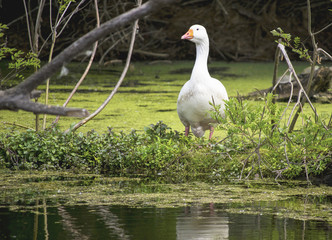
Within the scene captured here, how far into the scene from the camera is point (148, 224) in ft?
11.4

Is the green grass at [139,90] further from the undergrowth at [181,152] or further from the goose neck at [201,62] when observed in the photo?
the undergrowth at [181,152]

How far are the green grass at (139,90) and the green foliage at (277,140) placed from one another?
752 mm

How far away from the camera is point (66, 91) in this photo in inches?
341

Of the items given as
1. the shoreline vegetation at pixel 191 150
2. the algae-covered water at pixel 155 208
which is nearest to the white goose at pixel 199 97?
the shoreline vegetation at pixel 191 150

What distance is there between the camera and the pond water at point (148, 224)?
327 cm

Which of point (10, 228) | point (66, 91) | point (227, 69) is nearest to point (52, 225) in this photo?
point (10, 228)

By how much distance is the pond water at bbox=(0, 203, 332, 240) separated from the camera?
3.27 metres

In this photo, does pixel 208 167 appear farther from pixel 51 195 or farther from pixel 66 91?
pixel 66 91

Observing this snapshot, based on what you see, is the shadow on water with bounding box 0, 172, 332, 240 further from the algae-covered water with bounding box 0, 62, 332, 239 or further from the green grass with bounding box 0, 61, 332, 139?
the green grass with bounding box 0, 61, 332, 139

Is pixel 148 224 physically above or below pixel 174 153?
below

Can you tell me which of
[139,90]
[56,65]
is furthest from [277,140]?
[139,90]

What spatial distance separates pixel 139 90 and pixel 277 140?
14.5 feet

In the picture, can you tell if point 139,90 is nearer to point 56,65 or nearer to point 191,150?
point 191,150

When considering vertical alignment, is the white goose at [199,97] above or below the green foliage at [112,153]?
above
